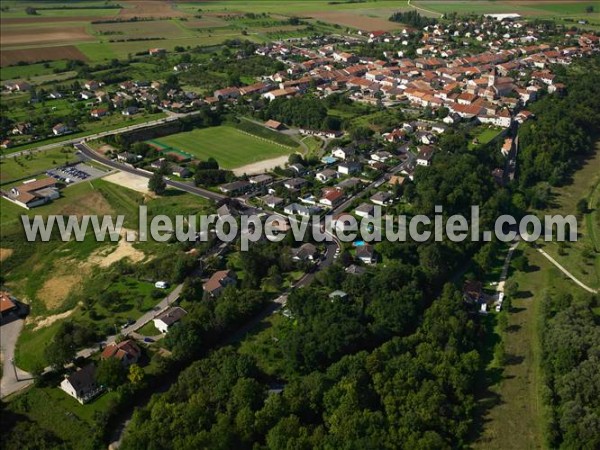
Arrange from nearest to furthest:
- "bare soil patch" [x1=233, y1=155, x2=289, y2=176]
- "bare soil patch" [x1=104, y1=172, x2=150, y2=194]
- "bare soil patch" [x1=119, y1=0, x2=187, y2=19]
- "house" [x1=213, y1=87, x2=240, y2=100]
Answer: "bare soil patch" [x1=104, y1=172, x2=150, y2=194]
"bare soil patch" [x1=233, y1=155, x2=289, y2=176]
"house" [x1=213, y1=87, x2=240, y2=100]
"bare soil patch" [x1=119, y1=0, x2=187, y2=19]

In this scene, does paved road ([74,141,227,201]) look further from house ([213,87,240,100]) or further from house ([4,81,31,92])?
house ([4,81,31,92])

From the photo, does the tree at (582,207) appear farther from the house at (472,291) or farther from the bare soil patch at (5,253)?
the bare soil patch at (5,253)

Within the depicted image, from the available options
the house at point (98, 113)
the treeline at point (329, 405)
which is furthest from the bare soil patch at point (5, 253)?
the house at point (98, 113)

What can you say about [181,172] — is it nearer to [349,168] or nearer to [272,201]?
[272,201]

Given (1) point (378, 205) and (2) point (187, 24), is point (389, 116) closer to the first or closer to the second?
(1) point (378, 205)
